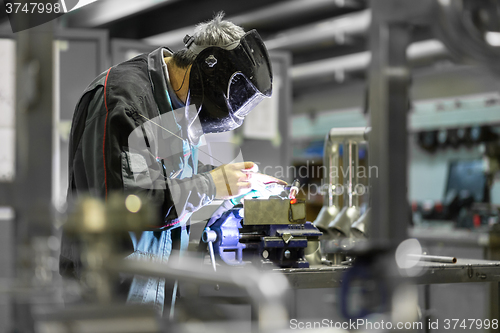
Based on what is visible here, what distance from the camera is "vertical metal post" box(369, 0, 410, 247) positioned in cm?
100

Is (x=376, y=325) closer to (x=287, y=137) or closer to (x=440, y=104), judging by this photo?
(x=287, y=137)

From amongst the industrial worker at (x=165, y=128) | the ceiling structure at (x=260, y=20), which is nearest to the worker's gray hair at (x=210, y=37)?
the industrial worker at (x=165, y=128)

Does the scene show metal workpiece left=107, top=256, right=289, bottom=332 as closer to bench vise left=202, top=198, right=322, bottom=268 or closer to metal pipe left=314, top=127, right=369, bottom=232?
bench vise left=202, top=198, right=322, bottom=268

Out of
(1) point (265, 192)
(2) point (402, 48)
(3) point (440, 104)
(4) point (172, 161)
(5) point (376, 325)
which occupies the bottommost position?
(5) point (376, 325)

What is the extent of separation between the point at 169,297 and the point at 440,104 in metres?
4.57

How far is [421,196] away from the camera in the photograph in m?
5.91

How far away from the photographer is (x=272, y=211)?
1.77 metres

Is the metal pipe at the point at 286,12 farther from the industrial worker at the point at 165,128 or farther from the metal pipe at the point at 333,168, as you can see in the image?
the industrial worker at the point at 165,128

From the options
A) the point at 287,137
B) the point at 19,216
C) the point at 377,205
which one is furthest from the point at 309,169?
the point at 19,216

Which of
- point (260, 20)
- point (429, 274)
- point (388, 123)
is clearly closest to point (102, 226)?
point (388, 123)

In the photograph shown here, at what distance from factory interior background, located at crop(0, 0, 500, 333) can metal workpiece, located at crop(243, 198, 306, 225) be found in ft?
0.15

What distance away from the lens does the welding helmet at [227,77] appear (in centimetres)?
167

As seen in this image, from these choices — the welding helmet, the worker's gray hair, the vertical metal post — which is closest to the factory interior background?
the vertical metal post

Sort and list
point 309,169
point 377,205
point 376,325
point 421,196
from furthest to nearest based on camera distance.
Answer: point 421,196 < point 309,169 < point 377,205 < point 376,325
